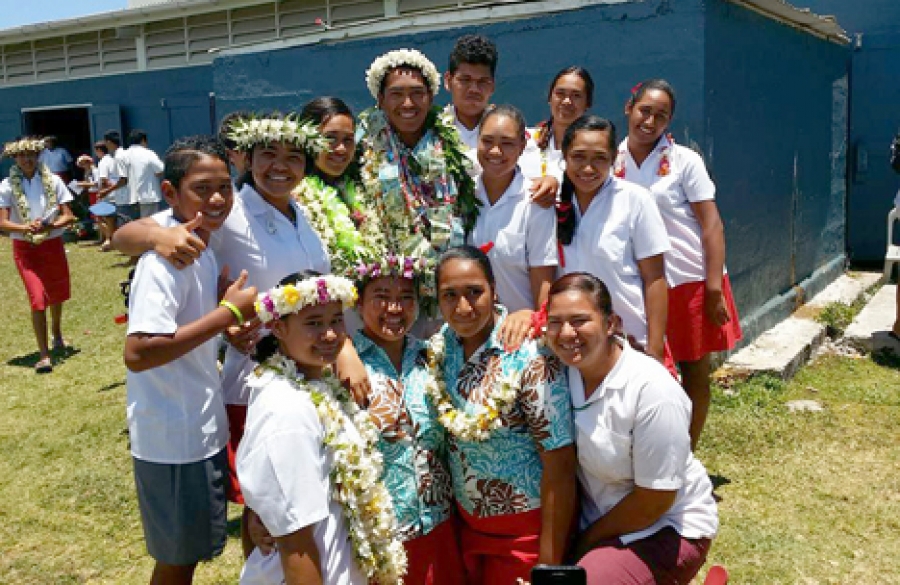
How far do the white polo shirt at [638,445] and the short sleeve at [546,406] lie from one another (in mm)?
36

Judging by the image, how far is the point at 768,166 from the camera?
7.26 metres

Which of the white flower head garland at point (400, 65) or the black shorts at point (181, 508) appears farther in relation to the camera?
the white flower head garland at point (400, 65)

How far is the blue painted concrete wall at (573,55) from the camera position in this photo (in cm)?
588

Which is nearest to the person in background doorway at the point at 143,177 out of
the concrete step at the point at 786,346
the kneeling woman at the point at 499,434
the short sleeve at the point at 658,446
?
the concrete step at the point at 786,346

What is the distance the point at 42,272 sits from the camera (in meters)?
7.61

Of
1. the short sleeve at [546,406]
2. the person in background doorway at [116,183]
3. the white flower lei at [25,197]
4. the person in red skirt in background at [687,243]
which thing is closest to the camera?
the short sleeve at [546,406]

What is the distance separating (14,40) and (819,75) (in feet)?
53.2

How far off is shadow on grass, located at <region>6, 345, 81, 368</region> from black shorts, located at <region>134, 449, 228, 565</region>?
5.77 meters

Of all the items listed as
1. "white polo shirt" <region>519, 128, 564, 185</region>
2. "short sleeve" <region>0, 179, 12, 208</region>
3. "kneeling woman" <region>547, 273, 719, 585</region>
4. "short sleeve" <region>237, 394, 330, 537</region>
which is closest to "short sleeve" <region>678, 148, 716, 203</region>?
"white polo shirt" <region>519, 128, 564, 185</region>

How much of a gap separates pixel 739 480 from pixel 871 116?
→ 7.58 meters

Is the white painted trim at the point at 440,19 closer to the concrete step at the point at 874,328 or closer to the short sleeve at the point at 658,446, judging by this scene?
the concrete step at the point at 874,328

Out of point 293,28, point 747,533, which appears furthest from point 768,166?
point 293,28

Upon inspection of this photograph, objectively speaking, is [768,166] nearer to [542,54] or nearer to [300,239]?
[542,54]

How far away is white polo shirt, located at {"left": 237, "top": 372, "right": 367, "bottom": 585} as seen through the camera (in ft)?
7.49
